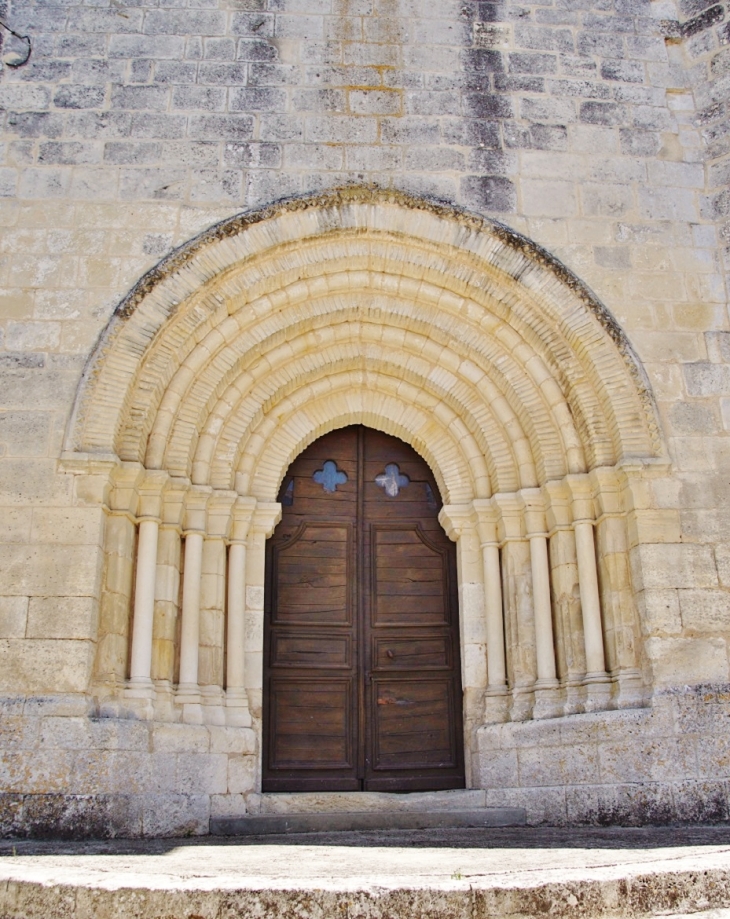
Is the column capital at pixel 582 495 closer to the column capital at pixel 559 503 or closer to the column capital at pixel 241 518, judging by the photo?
the column capital at pixel 559 503

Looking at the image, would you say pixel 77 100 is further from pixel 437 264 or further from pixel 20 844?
pixel 20 844

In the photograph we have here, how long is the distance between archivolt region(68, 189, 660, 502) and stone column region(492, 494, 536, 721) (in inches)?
7.7

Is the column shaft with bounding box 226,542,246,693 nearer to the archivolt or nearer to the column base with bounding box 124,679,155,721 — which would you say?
the archivolt

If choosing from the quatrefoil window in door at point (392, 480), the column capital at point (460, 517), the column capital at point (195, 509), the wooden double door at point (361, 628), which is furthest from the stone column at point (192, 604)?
the column capital at point (460, 517)

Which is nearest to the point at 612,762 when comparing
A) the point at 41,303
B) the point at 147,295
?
the point at 147,295

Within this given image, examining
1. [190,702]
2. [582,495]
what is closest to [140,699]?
[190,702]

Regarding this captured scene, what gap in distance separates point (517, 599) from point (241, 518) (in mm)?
1760

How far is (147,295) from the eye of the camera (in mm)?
5508

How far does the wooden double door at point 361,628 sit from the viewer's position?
19.0 ft

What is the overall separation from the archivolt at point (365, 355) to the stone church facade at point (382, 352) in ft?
0.06

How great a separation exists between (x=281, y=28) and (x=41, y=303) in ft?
7.90

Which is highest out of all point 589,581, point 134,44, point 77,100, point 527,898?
point 134,44

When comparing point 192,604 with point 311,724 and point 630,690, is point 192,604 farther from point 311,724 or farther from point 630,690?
point 630,690

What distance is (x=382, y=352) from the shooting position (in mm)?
6234
